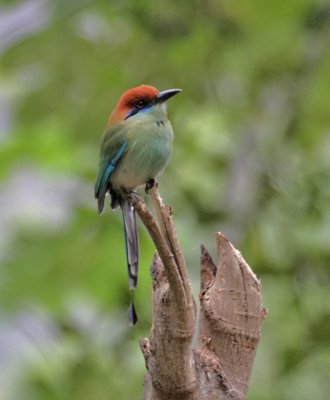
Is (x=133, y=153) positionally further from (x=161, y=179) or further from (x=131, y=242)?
(x=161, y=179)

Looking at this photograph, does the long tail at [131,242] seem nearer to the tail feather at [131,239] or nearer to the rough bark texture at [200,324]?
the tail feather at [131,239]

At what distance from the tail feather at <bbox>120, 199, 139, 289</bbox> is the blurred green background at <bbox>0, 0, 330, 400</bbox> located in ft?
2.53

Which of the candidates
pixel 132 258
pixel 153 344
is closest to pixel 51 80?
pixel 132 258

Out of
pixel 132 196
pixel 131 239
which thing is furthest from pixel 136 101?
pixel 132 196

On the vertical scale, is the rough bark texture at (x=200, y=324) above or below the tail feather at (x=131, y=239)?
below

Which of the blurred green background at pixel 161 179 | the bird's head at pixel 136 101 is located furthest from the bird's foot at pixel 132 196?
the blurred green background at pixel 161 179

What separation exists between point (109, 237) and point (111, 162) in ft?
2.72

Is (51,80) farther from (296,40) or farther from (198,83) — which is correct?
(296,40)

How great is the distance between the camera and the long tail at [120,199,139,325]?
7.09 feet

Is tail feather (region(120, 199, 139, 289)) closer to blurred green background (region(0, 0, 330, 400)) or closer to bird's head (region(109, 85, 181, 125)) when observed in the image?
bird's head (region(109, 85, 181, 125))

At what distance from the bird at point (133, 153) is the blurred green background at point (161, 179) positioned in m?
0.72

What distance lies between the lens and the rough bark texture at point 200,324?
1.71 meters

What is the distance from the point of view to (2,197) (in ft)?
13.0

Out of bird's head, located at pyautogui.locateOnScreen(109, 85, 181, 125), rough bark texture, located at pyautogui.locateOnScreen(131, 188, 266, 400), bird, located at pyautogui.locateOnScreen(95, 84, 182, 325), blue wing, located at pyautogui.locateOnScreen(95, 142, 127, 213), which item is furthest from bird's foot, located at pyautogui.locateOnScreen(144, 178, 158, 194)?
rough bark texture, located at pyautogui.locateOnScreen(131, 188, 266, 400)
